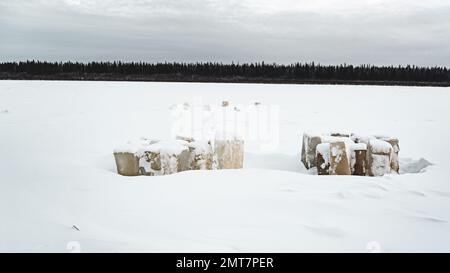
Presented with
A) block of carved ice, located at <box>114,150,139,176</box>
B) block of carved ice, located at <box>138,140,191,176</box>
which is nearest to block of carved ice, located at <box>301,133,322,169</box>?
block of carved ice, located at <box>138,140,191,176</box>

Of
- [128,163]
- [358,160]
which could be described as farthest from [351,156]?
[128,163]

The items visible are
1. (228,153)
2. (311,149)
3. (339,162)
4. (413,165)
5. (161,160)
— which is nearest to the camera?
(161,160)

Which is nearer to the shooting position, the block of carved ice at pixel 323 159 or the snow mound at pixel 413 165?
the block of carved ice at pixel 323 159

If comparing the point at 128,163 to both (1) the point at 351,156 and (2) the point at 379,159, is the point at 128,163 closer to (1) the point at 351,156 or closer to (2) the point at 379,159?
(1) the point at 351,156

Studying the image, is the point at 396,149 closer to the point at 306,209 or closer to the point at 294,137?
the point at 306,209

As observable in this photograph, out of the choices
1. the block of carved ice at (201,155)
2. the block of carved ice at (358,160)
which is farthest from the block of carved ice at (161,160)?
the block of carved ice at (358,160)

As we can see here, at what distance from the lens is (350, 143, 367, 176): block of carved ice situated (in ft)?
14.3

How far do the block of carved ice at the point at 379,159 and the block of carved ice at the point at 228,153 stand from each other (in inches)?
52.5

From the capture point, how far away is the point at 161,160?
3969mm

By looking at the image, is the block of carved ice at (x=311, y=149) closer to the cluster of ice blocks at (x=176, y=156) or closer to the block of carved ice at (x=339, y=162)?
the block of carved ice at (x=339, y=162)

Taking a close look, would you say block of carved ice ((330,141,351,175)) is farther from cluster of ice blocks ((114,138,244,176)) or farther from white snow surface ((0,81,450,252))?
cluster of ice blocks ((114,138,244,176))

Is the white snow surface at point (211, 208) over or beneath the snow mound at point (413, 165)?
over

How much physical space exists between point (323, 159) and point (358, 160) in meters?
0.41

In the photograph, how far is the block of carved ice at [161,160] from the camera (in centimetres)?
397
